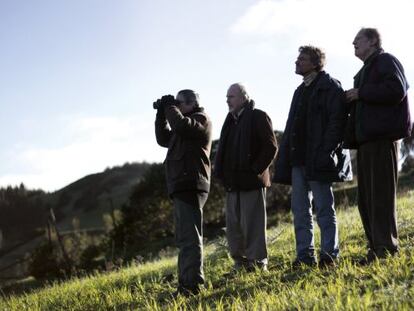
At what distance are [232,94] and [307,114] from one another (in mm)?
1160

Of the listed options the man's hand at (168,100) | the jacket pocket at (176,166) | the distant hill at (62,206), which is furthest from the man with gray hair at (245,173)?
the distant hill at (62,206)

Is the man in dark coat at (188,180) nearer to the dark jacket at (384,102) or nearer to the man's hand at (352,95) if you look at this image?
the man's hand at (352,95)

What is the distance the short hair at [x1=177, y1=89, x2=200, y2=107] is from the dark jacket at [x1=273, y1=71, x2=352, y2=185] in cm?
121

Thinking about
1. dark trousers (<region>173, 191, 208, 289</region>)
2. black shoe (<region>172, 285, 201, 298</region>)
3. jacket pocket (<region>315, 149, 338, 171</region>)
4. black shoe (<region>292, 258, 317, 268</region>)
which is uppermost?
jacket pocket (<region>315, 149, 338, 171</region>)

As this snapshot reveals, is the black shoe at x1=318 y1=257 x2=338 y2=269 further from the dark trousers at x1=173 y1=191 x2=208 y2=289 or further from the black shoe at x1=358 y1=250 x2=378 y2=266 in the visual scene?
the dark trousers at x1=173 y1=191 x2=208 y2=289

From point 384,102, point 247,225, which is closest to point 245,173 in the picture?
point 247,225

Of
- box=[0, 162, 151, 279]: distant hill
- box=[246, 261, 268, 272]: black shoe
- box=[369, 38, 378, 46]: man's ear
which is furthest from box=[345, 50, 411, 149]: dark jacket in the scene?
box=[0, 162, 151, 279]: distant hill

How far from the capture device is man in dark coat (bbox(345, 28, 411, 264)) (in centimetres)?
507

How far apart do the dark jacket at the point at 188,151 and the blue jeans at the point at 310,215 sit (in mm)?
961

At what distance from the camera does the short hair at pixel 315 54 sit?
5.91 meters

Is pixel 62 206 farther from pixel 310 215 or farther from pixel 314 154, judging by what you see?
pixel 314 154

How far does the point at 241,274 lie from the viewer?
233 inches

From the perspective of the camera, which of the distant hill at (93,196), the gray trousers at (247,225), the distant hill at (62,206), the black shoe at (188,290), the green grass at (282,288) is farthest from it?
the distant hill at (93,196)

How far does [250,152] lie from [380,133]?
1819mm
